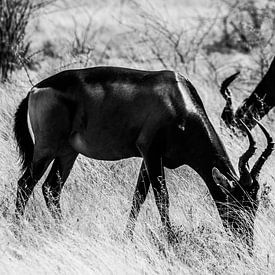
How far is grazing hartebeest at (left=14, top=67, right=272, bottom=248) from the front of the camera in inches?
236

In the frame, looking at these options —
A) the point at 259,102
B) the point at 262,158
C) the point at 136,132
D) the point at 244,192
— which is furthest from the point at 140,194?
the point at 259,102

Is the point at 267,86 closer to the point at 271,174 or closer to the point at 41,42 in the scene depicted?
the point at 271,174

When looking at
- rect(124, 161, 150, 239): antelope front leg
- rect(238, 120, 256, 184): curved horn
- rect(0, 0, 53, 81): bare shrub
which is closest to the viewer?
rect(238, 120, 256, 184): curved horn

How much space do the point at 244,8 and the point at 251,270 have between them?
9842mm

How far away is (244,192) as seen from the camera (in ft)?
19.1

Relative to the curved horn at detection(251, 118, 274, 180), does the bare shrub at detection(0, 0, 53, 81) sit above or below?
below

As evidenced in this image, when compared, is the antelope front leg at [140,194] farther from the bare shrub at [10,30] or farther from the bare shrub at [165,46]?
the bare shrub at [165,46]

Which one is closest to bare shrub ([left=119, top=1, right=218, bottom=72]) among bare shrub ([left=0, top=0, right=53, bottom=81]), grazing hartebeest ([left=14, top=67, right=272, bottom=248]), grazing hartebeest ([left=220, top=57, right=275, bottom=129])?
bare shrub ([left=0, top=0, right=53, bottom=81])

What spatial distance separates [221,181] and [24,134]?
1822 mm

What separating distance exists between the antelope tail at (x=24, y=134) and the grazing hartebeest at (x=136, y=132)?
30 mm

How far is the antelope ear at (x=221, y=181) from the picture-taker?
231 inches

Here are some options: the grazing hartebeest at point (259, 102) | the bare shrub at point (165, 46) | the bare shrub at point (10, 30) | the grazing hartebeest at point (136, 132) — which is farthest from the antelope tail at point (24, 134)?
the bare shrub at point (165, 46)

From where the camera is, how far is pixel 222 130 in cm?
835

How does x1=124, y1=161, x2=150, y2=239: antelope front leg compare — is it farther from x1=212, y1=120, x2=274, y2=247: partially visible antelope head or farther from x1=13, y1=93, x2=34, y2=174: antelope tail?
x1=13, y1=93, x2=34, y2=174: antelope tail
